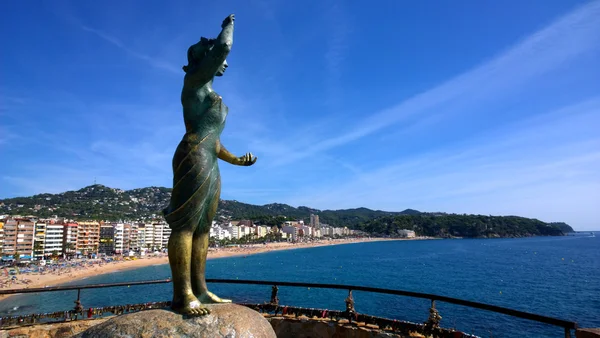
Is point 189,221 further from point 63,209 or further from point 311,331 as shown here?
point 63,209

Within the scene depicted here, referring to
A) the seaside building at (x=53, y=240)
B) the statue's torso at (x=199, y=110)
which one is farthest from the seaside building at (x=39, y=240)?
the statue's torso at (x=199, y=110)

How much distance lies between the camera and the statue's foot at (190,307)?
190 inches

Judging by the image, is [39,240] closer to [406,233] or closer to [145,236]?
[145,236]

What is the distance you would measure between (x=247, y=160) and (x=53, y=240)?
92479 mm

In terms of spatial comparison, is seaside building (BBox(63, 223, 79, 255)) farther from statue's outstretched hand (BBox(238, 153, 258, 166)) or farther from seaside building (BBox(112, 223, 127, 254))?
statue's outstretched hand (BBox(238, 153, 258, 166))

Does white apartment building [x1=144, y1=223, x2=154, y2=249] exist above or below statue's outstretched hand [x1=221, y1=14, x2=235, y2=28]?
below

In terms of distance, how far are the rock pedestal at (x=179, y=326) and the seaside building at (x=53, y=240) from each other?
9028cm

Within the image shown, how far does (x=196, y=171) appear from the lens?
17.5 feet

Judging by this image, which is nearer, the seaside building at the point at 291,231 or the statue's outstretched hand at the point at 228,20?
the statue's outstretched hand at the point at 228,20

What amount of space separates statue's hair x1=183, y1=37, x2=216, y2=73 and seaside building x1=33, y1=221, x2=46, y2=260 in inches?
3442

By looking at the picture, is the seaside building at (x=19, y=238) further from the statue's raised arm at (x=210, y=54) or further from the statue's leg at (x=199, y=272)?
the statue's raised arm at (x=210, y=54)

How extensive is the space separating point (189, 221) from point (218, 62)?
2207 millimetres

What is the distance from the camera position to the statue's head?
5.51 m

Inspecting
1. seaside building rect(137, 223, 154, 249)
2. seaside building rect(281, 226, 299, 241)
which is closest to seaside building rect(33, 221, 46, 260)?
seaside building rect(137, 223, 154, 249)
